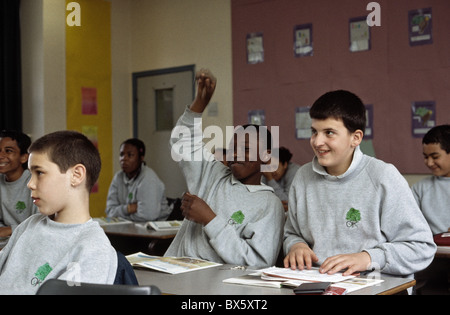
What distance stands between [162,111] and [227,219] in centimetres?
413


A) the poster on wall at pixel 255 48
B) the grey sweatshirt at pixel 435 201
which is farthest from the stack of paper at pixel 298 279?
the poster on wall at pixel 255 48

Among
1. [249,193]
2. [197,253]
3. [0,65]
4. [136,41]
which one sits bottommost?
[197,253]

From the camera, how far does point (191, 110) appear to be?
101 inches

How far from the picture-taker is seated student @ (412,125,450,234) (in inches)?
135

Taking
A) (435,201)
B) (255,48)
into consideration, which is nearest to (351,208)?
(435,201)

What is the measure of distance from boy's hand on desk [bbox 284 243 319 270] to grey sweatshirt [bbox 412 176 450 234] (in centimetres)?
168

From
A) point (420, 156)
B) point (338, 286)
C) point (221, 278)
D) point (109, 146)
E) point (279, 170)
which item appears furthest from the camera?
point (109, 146)

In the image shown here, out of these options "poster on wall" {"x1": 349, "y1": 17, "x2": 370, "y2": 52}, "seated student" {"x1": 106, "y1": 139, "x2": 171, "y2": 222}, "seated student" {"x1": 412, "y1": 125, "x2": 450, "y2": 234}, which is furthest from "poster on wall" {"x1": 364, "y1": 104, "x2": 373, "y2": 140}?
"seated student" {"x1": 106, "y1": 139, "x2": 171, "y2": 222}

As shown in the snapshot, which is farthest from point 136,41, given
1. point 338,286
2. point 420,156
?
point 338,286

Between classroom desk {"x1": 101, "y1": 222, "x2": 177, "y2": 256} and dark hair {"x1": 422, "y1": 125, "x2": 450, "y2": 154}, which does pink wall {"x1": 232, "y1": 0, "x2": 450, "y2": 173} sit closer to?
Answer: dark hair {"x1": 422, "y1": 125, "x2": 450, "y2": 154}

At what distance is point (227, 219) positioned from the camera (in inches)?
96.4

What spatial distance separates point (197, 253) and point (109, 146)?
4.24 m
